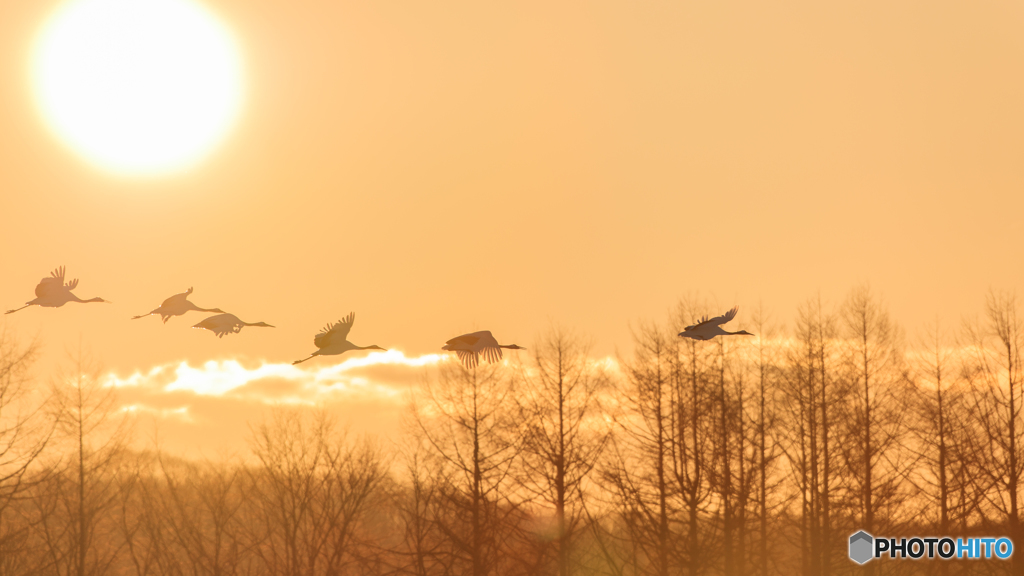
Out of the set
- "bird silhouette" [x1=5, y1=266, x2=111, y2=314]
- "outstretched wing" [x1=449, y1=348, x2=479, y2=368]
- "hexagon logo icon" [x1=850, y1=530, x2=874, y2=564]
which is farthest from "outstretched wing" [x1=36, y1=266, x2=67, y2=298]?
"hexagon logo icon" [x1=850, y1=530, x2=874, y2=564]

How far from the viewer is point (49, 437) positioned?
38281 millimetres

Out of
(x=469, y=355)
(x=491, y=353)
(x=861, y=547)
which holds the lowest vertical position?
(x=861, y=547)

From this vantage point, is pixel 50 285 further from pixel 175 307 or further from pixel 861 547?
pixel 861 547

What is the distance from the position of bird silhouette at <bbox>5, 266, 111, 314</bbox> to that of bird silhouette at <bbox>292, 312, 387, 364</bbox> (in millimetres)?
4036

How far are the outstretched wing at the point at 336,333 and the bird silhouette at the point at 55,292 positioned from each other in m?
3.99

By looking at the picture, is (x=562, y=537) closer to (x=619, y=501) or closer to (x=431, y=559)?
(x=619, y=501)

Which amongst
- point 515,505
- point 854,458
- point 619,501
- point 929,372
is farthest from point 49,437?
point 929,372

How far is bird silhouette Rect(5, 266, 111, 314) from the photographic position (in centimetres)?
1886

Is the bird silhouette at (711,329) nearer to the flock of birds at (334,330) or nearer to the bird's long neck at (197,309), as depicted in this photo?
the flock of birds at (334,330)

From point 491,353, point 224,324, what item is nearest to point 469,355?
point 491,353

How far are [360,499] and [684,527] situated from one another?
15.2 meters

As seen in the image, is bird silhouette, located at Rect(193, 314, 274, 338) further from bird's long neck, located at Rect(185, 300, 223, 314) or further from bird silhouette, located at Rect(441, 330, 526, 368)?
bird silhouette, located at Rect(441, 330, 526, 368)

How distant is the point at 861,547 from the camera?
36.5 meters

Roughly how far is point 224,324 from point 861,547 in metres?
26.5
